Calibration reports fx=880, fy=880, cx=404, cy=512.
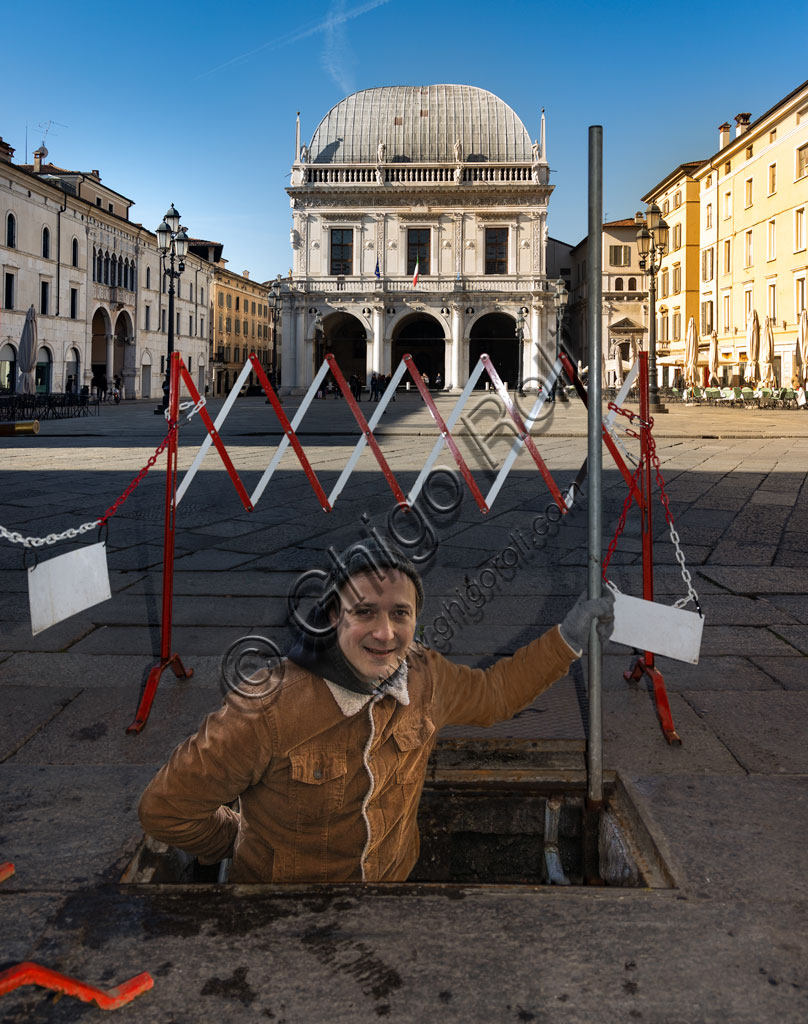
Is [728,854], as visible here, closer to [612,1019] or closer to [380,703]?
[612,1019]

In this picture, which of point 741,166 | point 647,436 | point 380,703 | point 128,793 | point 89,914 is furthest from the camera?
point 741,166

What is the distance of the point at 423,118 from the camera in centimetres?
4650

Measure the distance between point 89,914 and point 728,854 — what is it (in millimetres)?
1426

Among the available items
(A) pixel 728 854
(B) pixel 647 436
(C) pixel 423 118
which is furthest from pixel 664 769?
(C) pixel 423 118

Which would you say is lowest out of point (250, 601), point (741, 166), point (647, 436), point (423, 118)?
point (250, 601)

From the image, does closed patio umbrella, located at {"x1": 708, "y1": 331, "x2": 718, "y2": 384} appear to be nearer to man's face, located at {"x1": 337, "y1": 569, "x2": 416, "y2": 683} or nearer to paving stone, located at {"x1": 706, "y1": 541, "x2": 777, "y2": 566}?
paving stone, located at {"x1": 706, "y1": 541, "x2": 777, "y2": 566}

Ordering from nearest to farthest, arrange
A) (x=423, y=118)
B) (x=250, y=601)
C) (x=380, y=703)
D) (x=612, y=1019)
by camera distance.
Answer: (x=612, y=1019) → (x=380, y=703) → (x=250, y=601) → (x=423, y=118)

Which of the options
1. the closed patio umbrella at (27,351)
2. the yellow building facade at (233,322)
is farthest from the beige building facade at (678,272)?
the closed patio umbrella at (27,351)

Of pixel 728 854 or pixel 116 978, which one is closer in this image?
pixel 116 978

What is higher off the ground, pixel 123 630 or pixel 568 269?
pixel 568 269

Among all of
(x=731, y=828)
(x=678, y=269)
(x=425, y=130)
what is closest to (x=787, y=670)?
(x=731, y=828)

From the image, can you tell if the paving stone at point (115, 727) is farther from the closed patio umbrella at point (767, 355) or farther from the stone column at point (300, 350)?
the stone column at point (300, 350)

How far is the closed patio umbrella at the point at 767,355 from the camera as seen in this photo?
31.1m

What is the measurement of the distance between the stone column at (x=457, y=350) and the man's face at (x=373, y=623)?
42.6 metres
